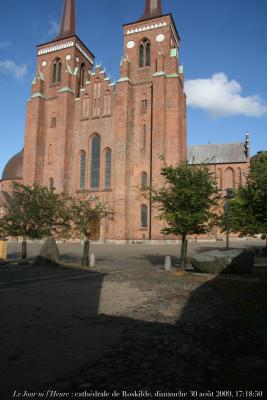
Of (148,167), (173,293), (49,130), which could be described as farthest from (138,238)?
(173,293)

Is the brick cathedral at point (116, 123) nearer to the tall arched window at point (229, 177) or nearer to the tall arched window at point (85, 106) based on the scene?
the tall arched window at point (85, 106)

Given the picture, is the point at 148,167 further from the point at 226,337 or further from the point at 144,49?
the point at 226,337

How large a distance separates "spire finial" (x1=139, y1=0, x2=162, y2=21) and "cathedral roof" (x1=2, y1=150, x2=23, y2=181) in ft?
87.1

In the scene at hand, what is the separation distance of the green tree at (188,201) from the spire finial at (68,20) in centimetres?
3861

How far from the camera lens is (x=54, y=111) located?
42469mm

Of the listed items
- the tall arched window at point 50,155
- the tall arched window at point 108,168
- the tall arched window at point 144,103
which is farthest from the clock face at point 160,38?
the tall arched window at point 50,155

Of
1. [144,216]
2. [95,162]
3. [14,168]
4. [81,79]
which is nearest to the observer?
[144,216]

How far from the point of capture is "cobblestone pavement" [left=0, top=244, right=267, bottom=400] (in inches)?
143

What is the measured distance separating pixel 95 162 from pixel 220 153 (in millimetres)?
26463

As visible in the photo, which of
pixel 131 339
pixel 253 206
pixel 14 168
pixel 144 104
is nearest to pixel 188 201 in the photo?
pixel 253 206

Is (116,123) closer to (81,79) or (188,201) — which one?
(81,79)

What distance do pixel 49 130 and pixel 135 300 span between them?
3733 cm

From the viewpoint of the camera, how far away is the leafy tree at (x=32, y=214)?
1823 cm

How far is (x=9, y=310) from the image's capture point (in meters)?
6.87
